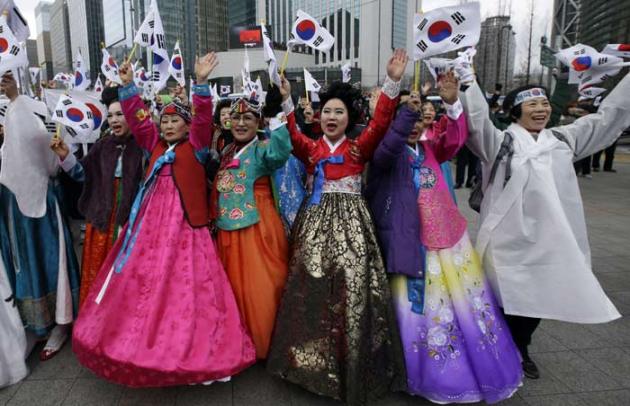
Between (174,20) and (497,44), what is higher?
(174,20)

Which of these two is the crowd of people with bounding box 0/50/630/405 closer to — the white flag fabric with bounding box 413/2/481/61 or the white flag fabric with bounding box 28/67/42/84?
the white flag fabric with bounding box 413/2/481/61

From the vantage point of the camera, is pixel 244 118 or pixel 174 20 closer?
pixel 244 118

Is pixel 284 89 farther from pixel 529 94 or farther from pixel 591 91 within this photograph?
pixel 591 91

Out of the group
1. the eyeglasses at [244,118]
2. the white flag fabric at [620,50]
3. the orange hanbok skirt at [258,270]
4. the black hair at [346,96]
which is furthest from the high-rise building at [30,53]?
the white flag fabric at [620,50]

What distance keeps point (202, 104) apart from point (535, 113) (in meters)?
2.09

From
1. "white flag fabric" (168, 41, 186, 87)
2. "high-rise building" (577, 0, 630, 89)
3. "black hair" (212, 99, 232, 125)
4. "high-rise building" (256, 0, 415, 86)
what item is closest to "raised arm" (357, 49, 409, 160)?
"black hair" (212, 99, 232, 125)

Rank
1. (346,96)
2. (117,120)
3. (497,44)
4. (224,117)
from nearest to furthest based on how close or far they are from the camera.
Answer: (346,96)
(117,120)
(224,117)
(497,44)

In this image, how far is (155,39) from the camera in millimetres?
3922

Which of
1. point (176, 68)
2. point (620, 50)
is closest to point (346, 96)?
point (620, 50)

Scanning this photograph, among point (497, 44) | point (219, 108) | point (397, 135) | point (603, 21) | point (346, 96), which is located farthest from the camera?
point (603, 21)

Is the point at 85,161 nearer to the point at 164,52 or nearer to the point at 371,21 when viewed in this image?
the point at 164,52

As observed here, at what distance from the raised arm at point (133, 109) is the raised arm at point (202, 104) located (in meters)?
0.37

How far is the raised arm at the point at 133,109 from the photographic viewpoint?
9.65 ft

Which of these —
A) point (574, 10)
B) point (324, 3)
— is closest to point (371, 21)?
point (324, 3)
